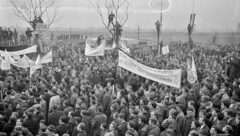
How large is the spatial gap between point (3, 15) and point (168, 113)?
4796cm

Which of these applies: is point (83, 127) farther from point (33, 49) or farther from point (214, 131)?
point (33, 49)

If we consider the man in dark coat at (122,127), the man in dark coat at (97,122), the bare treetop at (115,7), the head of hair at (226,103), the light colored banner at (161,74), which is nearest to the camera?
the man in dark coat at (122,127)

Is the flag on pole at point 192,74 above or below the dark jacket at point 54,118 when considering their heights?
above

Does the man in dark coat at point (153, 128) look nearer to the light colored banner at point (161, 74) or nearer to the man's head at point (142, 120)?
the man's head at point (142, 120)

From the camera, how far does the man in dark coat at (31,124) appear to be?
8336 mm

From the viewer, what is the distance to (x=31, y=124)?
838 cm

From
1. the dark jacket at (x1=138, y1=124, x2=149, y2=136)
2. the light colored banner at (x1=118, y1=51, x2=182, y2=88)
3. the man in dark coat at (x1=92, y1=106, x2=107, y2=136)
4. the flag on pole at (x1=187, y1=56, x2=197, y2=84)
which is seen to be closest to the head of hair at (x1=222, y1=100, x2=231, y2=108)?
the light colored banner at (x1=118, y1=51, x2=182, y2=88)

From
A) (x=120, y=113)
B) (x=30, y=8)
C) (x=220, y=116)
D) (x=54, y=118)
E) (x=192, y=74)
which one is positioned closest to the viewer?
(x=220, y=116)

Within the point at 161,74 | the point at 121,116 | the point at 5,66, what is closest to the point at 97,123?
the point at 121,116

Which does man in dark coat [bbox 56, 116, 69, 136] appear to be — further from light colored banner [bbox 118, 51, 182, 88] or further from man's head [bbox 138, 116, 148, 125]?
light colored banner [bbox 118, 51, 182, 88]

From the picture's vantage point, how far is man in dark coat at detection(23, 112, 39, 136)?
834 cm

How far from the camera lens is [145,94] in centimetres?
1138

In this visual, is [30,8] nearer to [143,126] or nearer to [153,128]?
[143,126]

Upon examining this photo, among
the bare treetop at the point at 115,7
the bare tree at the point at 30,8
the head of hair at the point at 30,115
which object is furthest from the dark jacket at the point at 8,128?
the bare treetop at the point at 115,7
